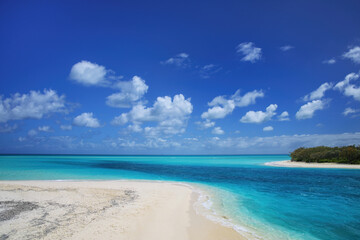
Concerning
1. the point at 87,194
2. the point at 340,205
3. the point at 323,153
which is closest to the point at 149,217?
the point at 87,194

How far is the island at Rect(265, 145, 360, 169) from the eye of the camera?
45469mm

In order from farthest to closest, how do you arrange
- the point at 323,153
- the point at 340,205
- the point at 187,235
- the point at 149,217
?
the point at 323,153
the point at 340,205
the point at 149,217
the point at 187,235

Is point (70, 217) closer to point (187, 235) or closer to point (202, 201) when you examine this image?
point (187, 235)

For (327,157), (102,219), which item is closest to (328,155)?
(327,157)

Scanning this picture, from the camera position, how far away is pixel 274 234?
909 centimetres

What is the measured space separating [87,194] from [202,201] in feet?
30.2

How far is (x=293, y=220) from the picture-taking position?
11094 millimetres

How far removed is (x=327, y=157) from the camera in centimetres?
5175

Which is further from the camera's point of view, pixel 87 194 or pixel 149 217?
pixel 87 194

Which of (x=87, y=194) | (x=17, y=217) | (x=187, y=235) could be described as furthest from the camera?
(x=87, y=194)

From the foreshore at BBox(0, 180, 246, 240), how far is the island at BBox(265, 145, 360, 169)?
46.8 m

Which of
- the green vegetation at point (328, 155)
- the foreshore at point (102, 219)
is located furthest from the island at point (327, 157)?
the foreshore at point (102, 219)

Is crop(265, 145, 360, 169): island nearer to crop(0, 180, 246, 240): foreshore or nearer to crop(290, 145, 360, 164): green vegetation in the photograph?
crop(290, 145, 360, 164): green vegetation

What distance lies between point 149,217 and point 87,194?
7.64m
